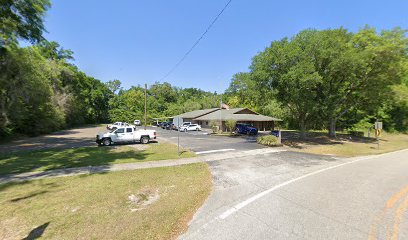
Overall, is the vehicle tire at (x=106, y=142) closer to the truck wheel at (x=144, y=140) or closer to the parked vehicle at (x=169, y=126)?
the truck wheel at (x=144, y=140)

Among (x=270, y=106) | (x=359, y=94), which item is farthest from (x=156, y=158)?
(x=270, y=106)

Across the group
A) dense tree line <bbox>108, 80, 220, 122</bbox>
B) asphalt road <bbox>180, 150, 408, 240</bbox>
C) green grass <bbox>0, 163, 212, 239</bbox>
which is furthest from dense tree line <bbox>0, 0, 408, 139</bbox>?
dense tree line <bbox>108, 80, 220, 122</bbox>

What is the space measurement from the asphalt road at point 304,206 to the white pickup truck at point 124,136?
41.9 ft

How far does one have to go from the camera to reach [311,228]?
4727 millimetres

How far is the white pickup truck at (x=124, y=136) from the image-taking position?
1967 centimetres

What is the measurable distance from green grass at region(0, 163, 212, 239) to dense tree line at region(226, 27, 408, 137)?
1405cm

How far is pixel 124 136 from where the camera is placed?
2044 cm

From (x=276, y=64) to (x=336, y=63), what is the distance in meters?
5.70

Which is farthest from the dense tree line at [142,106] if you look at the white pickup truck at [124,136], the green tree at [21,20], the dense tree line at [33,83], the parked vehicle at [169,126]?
the green tree at [21,20]

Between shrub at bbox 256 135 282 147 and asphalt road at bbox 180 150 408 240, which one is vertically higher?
shrub at bbox 256 135 282 147

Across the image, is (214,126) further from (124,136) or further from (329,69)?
(329,69)

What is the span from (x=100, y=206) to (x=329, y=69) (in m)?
23.0

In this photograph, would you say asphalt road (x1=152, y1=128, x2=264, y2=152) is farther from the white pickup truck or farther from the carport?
the carport

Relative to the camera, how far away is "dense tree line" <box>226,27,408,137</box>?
63.2ft
